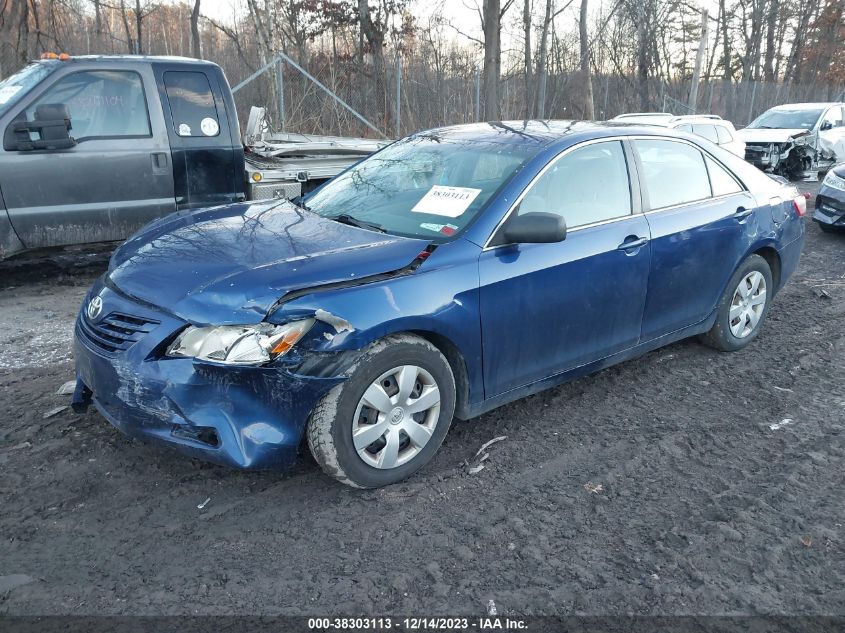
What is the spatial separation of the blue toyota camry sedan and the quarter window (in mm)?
12

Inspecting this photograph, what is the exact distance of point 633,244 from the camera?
414 cm

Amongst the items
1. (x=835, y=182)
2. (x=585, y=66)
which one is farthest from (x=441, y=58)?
(x=835, y=182)

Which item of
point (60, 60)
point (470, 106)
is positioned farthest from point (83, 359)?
point (470, 106)

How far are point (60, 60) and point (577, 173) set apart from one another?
4.80 meters

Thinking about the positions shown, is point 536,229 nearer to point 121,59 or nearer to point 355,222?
point 355,222

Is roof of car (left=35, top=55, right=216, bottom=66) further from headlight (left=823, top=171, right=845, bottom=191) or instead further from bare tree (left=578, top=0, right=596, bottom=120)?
bare tree (left=578, top=0, right=596, bottom=120)

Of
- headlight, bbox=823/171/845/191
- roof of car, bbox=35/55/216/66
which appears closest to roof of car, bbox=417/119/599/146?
roof of car, bbox=35/55/216/66

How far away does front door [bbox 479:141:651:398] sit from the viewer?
3.60 meters

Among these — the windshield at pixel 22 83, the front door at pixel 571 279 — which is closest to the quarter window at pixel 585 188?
the front door at pixel 571 279

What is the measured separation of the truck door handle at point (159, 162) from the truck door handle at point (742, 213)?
4.88m

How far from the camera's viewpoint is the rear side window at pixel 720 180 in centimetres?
487

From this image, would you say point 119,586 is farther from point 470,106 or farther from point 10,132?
point 470,106

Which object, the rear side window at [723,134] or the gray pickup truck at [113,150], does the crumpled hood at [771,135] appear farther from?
the gray pickup truck at [113,150]

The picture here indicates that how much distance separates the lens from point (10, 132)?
570 centimetres
